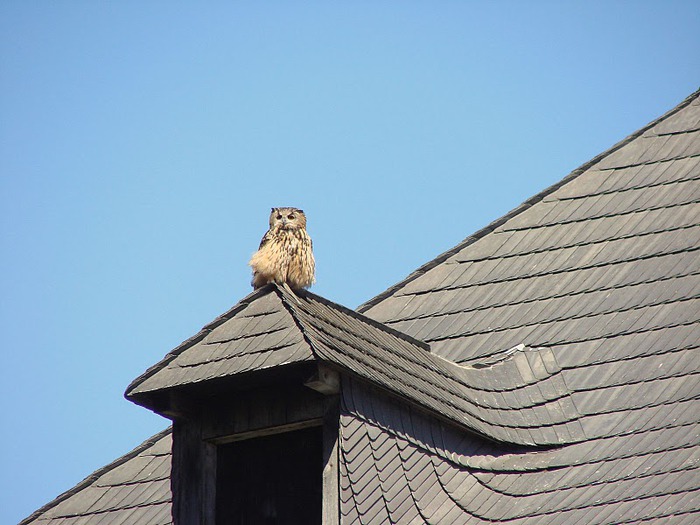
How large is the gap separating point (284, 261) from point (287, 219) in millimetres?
785

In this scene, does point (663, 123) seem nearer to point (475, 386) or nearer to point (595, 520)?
point (475, 386)

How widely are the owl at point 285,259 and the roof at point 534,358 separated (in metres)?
0.36

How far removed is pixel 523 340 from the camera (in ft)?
27.1

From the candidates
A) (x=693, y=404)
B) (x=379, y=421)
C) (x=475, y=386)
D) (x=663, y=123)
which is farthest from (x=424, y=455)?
(x=663, y=123)

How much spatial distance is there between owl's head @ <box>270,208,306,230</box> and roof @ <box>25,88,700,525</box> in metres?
0.91

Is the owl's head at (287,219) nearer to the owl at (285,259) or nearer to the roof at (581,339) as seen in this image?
the owl at (285,259)

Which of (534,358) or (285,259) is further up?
(285,259)

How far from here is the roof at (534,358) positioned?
6777 mm

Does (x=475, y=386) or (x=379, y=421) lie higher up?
(x=475, y=386)

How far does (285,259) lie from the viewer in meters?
7.87

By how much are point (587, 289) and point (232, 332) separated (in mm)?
2512

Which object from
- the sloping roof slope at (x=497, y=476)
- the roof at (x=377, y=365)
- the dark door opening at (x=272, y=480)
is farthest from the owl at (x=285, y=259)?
the sloping roof slope at (x=497, y=476)

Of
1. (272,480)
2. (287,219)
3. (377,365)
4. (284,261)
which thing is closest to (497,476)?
(377,365)

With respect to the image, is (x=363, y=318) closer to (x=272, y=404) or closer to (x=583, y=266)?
(x=272, y=404)
